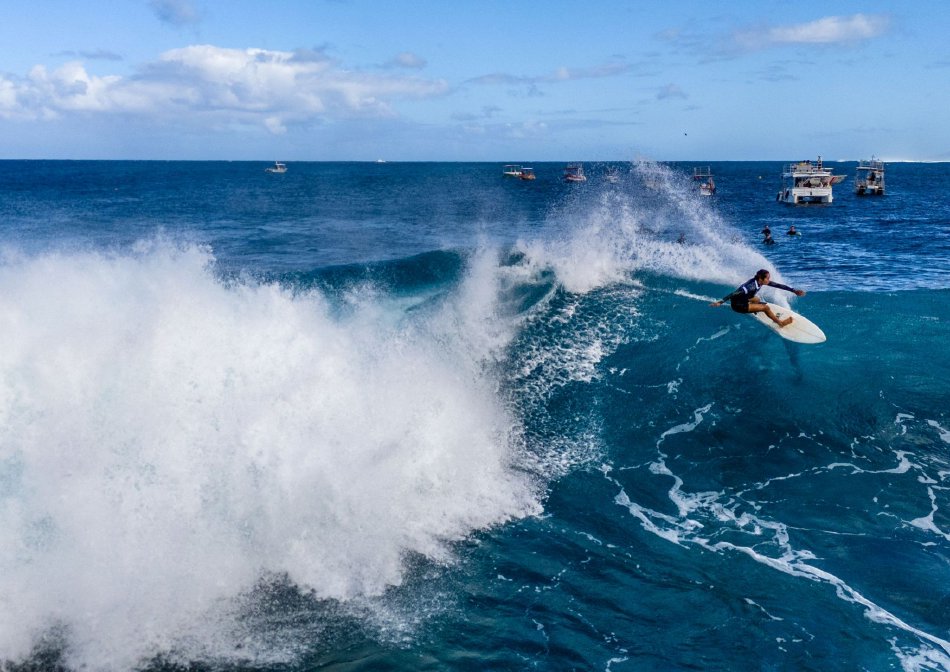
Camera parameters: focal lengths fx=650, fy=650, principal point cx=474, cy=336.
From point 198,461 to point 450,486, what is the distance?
417 cm

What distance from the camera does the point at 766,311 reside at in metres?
17.2

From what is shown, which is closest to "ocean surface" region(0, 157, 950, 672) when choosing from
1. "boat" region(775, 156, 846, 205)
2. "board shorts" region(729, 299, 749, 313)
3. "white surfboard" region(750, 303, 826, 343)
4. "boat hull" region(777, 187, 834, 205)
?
"white surfboard" region(750, 303, 826, 343)

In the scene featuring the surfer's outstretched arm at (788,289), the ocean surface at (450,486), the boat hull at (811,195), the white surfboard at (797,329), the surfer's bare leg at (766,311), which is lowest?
the ocean surface at (450,486)

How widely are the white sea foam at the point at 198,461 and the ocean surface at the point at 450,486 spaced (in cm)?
4

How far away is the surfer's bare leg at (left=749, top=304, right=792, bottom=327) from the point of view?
16.7 meters

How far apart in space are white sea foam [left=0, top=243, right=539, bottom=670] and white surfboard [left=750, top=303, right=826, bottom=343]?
9.17 metres

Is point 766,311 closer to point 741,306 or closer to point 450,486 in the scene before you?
point 741,306

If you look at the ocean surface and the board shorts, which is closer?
the ocean surface

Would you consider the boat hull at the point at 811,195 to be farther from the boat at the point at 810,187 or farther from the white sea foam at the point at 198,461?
the white sea foam at the point at 198,461

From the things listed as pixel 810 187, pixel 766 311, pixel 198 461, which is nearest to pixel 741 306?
pixel 766 311

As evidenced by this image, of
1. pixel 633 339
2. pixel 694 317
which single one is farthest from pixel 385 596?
pixel 694 317

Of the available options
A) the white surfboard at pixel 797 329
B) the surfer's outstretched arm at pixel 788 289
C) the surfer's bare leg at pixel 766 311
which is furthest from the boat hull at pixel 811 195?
the surfer's outstretched arm at pixel 788 289

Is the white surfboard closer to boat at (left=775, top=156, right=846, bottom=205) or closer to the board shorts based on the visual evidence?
the board shorts

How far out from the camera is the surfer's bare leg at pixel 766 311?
16.7m
